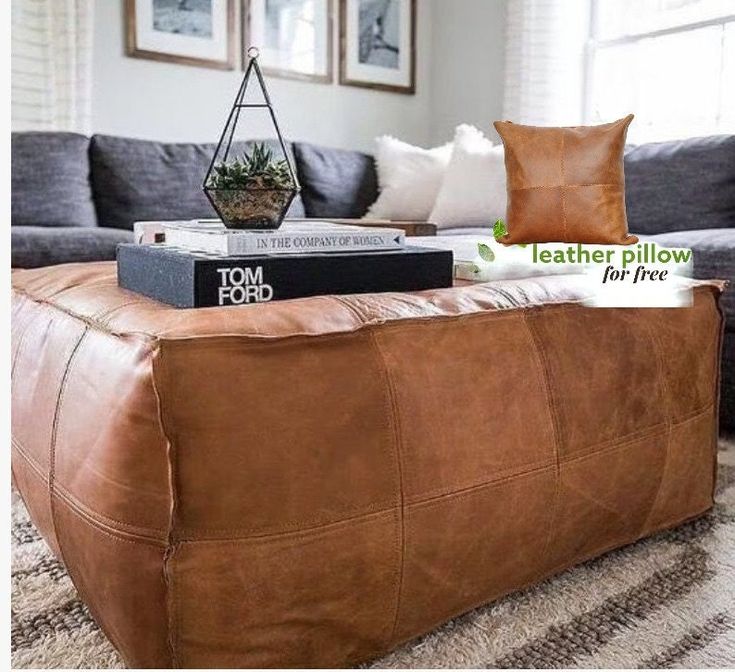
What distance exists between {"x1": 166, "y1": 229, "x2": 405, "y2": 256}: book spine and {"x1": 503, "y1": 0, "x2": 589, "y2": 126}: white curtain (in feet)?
9.16

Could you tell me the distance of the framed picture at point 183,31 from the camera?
142 inches

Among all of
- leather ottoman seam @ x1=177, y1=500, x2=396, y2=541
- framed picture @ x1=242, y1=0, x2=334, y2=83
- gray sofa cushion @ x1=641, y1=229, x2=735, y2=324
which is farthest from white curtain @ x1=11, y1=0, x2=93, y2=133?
leather ottoman seam @ x1=177, y1=500, x2=396, y2=541

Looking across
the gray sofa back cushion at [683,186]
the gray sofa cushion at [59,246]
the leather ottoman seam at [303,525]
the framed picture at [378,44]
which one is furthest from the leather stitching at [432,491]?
the framed picture at [378,44]

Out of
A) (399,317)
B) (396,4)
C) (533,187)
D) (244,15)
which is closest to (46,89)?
(244,15)

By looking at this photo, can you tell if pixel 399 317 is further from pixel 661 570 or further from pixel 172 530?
pixel 661 570

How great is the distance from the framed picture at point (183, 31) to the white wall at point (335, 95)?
4cm

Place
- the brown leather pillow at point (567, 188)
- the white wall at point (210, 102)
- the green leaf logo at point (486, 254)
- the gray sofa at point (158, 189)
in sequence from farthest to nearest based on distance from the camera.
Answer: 1. the white wall at point (210, 102)
2. the gray sofa at point (158, 189)
3. the brown leather pillow at point (567, 188)
4. the green leaf logo at point (486, 254)

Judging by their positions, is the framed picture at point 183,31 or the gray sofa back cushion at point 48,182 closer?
the gray sofa back cushion at point 48,182

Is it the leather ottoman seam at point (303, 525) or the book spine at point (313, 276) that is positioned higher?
the book spine at point (313, 276)

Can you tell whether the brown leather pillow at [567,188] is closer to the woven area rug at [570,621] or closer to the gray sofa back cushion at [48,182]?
the woven area rug at [570,621]

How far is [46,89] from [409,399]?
3111 mm

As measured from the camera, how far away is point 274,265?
999mm

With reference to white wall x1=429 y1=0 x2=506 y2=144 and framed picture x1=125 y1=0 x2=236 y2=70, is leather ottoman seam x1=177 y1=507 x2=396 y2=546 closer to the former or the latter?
framed picture x1=125 y1=0 x2=236 y2=70

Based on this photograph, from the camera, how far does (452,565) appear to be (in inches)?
36.8
